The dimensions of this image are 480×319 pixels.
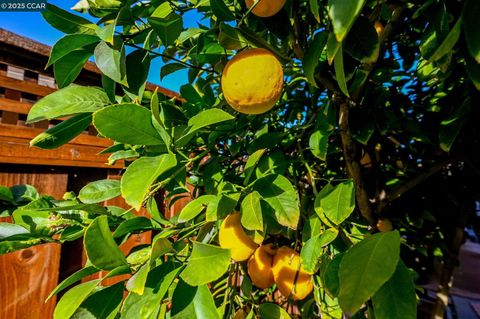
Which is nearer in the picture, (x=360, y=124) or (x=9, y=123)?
(x=360, y=124)

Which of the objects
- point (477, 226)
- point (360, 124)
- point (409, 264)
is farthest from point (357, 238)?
point (477, 226)

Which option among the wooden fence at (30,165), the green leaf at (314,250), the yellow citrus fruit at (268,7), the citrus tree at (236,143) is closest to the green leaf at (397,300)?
the citrus tree at (236,143)

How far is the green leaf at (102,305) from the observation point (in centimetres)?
39

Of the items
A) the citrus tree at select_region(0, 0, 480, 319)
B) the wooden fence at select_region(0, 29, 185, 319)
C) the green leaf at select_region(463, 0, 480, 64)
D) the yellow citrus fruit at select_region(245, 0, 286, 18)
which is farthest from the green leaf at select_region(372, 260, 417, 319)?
the wooden fence at select_region(0, 29, 185, 319)

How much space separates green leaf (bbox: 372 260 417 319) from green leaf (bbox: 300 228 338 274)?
0.11 meters

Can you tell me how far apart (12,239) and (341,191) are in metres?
0.48

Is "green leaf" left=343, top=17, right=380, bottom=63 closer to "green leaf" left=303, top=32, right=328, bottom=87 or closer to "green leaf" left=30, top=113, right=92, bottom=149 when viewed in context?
"green leaf" left=303, top=32, right=328, bottom=87

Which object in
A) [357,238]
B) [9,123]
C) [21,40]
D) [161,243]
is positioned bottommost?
[357,238]

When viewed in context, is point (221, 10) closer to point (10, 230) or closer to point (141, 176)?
point (141, 176)

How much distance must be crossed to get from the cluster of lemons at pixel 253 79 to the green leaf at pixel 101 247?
0.74 ft

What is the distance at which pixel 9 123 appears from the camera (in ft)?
3.37

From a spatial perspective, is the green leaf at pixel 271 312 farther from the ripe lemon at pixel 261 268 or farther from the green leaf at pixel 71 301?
the green leaf at pixel 71 301

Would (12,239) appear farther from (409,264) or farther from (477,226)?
(477,226)

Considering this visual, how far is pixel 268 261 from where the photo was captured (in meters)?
0.60
